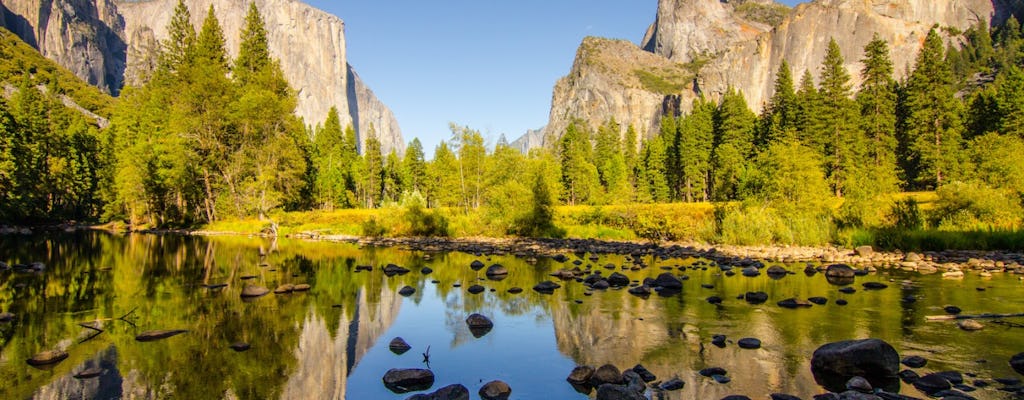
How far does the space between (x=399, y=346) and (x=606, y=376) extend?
13.1ft

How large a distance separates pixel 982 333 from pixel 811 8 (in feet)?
626

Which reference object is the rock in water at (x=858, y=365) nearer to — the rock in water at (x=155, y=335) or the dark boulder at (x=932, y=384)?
the dark boulder at (x=932, y=384)

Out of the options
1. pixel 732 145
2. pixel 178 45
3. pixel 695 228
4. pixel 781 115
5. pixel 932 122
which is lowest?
pixel 695 228

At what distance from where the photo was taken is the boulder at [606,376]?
7.06m

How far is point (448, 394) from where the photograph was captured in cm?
653

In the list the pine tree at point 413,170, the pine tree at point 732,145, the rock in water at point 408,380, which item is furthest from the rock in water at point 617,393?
the pine tree at point 413,170

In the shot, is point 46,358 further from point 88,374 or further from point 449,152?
point 449,152

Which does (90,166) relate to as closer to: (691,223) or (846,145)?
(691,223)

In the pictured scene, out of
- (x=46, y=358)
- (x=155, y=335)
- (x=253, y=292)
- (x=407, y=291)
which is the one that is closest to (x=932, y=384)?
(x=407, y=291)

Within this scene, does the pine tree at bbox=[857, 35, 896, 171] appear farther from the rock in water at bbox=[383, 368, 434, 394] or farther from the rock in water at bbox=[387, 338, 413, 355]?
the rock in water at bbox=[383, 368, 434, 394]

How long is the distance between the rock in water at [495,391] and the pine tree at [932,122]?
6310 centimetres

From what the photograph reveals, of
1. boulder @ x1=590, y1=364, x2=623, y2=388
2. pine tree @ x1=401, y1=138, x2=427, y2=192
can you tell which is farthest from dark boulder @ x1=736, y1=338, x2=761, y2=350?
pine tree @ x1=401, y1=138, x2=427, y2=192

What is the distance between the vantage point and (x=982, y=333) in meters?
9.46

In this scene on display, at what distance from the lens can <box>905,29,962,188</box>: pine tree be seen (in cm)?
5397
